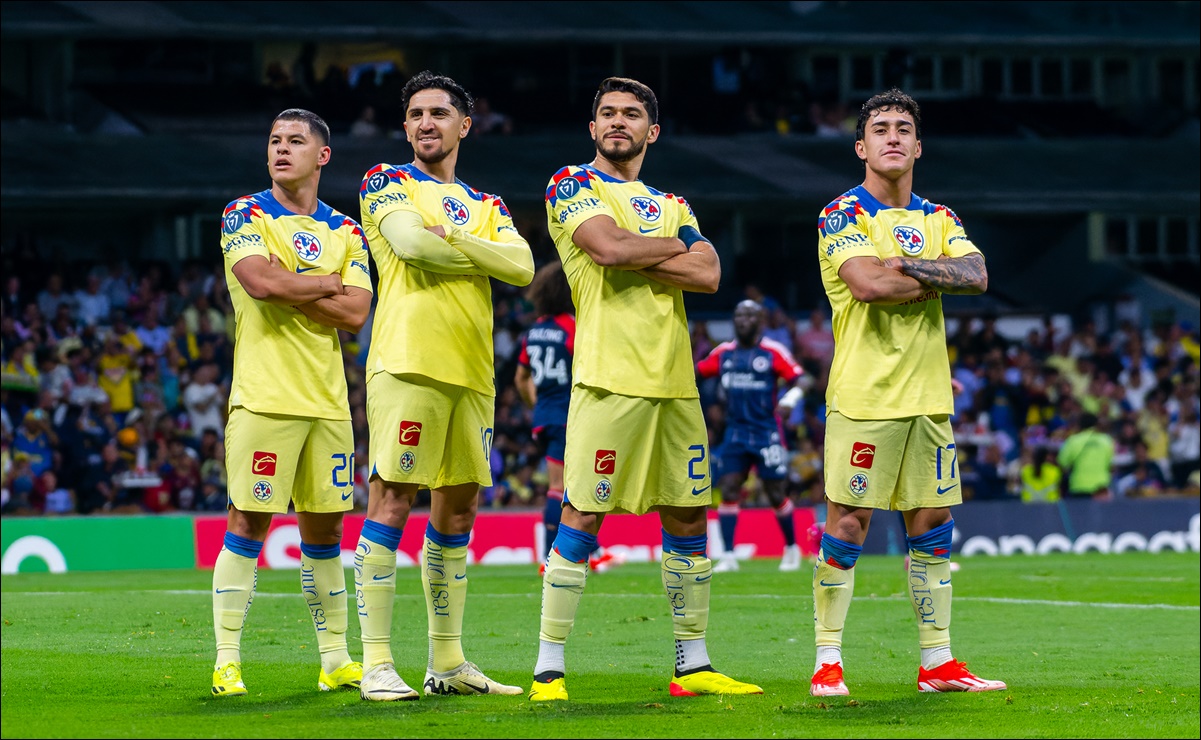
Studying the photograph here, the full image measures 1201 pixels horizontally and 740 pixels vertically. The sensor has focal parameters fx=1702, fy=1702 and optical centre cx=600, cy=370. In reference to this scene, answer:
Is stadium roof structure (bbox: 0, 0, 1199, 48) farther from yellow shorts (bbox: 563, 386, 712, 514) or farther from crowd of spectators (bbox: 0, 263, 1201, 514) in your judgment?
yellow shorts (bbox: 563, 386, 712, 514)

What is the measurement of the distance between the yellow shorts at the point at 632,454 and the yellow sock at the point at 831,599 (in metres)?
0.68

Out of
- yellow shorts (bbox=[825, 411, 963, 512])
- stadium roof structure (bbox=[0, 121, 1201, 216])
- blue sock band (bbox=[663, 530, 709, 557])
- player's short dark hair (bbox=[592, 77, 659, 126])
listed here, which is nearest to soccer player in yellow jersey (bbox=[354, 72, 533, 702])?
player's short dark hair (bbox=[592, 77, 659, 126])

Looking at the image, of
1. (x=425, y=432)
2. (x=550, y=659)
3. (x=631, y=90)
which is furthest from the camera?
(x=631, y=90)

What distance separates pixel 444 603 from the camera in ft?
25.2

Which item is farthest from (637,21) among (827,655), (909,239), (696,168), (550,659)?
(550,659)

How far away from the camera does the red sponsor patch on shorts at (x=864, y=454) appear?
7.74 meters

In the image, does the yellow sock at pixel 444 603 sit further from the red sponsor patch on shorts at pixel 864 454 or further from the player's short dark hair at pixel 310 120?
the player's short dark hair at pixel 310 120

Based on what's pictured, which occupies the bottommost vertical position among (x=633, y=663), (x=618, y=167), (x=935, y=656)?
(x=633, y=663)

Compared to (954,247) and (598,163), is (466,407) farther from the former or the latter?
(954,247)

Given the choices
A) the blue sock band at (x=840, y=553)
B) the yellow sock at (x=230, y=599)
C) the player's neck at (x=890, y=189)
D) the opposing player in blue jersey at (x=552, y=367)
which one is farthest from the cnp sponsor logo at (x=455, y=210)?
the opposing player in blue jersey at (x=552, y=367)

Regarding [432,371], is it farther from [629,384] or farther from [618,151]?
→ [618,151]

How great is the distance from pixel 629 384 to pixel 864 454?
115 cm

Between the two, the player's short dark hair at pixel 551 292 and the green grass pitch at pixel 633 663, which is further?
the player's short dark hair at pixel 551 292

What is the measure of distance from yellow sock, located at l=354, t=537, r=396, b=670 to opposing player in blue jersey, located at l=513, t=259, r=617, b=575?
719cm
